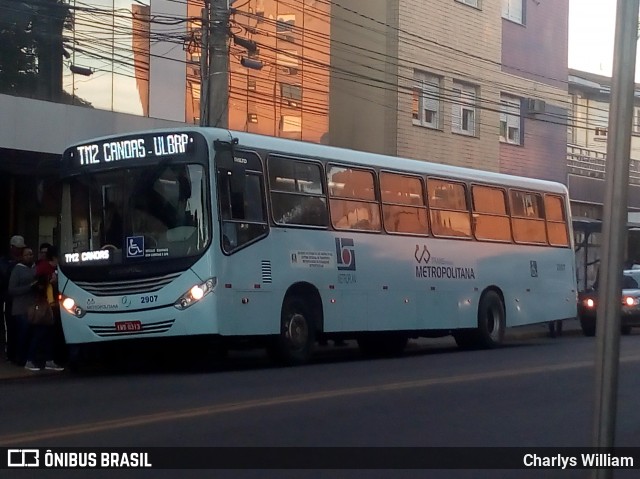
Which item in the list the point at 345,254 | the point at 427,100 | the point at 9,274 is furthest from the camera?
the point at 427,100

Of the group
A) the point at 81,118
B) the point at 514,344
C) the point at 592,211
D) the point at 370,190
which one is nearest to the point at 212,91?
the point at 370,190

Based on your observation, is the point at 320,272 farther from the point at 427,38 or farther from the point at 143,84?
the point at 427,38

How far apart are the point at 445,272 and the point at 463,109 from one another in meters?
13.7

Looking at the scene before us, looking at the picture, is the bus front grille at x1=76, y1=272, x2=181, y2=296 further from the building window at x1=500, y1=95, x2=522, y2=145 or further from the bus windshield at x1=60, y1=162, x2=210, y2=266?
the building window at x1=500, y1=95, x2=522, y2=145

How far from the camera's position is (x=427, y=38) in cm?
3131

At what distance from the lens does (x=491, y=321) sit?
869 inches

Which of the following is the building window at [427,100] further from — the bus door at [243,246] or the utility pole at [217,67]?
the bus door at [243,246]

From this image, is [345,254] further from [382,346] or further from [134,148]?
[134,148]

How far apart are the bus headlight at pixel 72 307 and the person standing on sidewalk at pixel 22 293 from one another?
1.64 ft

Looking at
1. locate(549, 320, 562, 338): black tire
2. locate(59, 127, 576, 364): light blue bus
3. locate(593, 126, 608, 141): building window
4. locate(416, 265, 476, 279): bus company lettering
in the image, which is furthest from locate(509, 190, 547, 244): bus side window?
locate(593, 126, 608, 141): building window

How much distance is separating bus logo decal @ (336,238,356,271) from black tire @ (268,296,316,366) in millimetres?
1074

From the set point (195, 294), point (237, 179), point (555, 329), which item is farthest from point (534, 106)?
point (195, 294)

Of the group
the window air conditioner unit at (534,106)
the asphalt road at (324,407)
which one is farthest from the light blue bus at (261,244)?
the window air conditioner unit at (534,106)

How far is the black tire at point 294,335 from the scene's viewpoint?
16.6 metres
